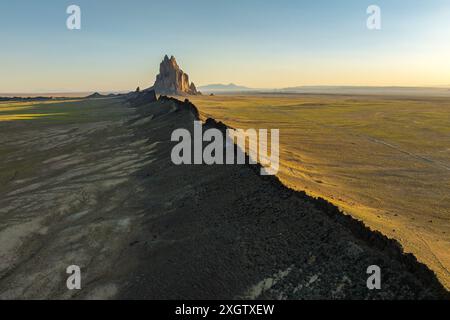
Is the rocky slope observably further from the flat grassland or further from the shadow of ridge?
the flat grassland

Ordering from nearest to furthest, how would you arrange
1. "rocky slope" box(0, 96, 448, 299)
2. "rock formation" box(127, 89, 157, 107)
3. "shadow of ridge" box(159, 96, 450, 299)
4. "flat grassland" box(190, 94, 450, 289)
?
1. "shadow of ridge" box(159, 96, 450, 299)
2. "rocky slope" box(0, 96, 448, 299)
3. "flat grassland" box(190, 94, 450, 289)
4. "rock formation" box(127, 89, 157, 107)

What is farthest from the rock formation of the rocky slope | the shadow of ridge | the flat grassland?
the shadow of ridge

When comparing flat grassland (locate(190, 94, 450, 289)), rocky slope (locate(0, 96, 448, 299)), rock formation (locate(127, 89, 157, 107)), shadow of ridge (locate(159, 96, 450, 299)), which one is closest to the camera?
shadow of ridge (locate(159, 96, 450, 299))

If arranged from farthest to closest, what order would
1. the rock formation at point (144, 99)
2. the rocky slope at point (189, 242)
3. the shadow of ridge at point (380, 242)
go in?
the rock formation at point (144, 99) → the rocky slope at point (189, 242) → the shadow of ridge at point (380, 242)

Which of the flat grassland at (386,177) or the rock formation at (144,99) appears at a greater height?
the rock formation at (144,99)

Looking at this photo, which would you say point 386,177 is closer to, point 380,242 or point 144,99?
point 380,242

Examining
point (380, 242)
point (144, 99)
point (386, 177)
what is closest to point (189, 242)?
point (380, 242)

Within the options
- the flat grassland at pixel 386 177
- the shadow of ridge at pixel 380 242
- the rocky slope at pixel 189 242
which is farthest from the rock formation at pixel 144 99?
the shadow of ridge at pixel 380 242

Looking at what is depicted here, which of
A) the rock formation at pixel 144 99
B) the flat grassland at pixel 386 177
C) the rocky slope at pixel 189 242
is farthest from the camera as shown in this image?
the rock formation at pixel 144 99

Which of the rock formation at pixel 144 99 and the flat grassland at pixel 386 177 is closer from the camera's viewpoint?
the flat grassland at pixel 386 177

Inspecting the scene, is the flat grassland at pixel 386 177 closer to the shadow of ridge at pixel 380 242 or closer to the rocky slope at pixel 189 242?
the shadow of ridge at pixel 380 242

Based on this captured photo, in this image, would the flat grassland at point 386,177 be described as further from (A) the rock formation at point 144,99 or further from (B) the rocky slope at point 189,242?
(A) the rock formation at point 144,99
